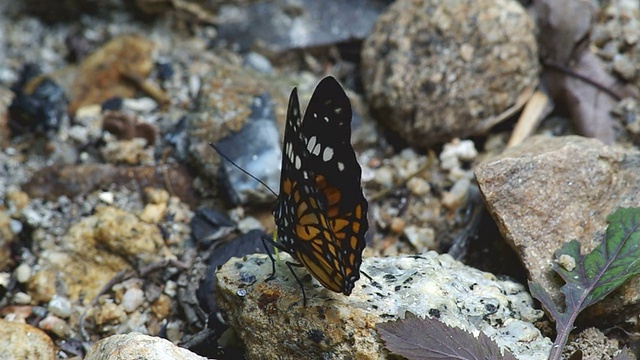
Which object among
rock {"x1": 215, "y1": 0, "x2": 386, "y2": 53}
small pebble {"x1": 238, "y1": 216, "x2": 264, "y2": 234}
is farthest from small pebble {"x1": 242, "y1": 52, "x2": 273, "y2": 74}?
small pebble {"x1": 238, "y1": 216, "x2": 264, "y2": 234}

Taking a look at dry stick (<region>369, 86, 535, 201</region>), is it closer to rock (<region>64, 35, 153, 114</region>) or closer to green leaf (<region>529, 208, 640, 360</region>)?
green leaf (<region>529, 208, 640, 360</region>)

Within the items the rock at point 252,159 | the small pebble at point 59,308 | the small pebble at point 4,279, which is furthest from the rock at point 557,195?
the small pebble at point 4,279

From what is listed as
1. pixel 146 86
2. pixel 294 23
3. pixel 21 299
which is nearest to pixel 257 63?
pixel 294 23

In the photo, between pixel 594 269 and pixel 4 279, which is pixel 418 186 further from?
pixel 4 279

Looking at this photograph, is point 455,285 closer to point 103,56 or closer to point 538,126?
point 538,126

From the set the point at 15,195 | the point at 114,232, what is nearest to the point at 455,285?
the point at 114,232
